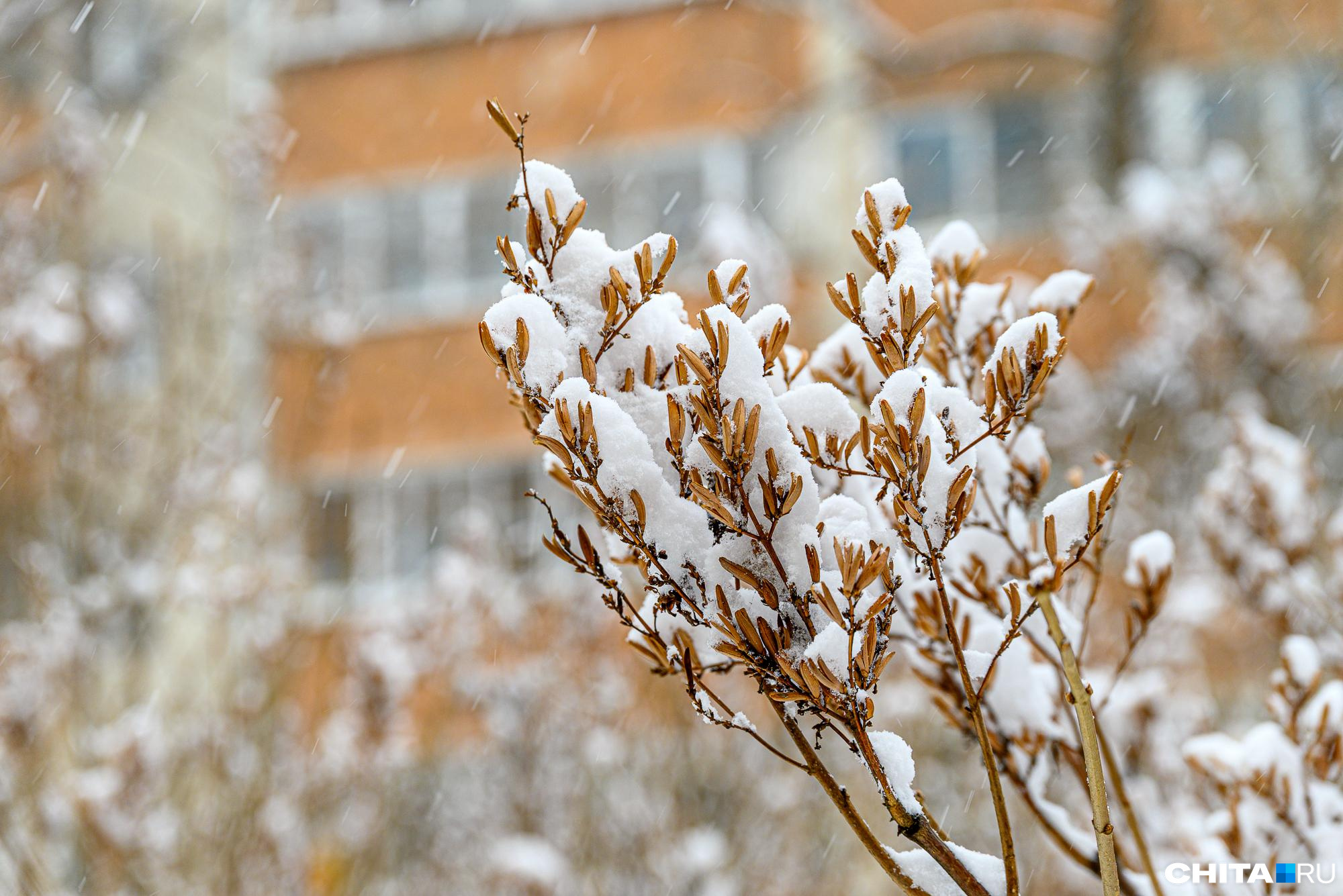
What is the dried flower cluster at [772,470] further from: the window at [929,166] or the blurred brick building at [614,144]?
the window at [929,166]

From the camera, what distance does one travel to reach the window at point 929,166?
11.6 metres

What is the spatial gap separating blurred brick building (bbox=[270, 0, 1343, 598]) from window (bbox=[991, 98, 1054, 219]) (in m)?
0.02

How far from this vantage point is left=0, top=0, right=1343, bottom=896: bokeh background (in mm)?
4473

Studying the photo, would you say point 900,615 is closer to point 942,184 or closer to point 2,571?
point 2,571

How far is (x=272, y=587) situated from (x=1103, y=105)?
316 inches

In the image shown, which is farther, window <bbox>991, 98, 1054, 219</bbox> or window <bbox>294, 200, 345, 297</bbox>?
window <bbox>294, 200, 345, 297</bbox>

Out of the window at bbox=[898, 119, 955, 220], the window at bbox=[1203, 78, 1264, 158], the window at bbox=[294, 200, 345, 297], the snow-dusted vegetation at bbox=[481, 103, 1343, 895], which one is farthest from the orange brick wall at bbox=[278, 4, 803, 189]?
the snow-dusted vegetation at bbox=[481, 103, 1343, 895]

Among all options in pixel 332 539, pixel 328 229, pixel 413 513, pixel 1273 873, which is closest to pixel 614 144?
pixel 328 229

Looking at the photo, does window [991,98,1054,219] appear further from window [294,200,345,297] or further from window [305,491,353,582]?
window [305,491,353,582]

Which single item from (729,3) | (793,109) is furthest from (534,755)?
(729,3)

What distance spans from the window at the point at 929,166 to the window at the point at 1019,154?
18.6 inches

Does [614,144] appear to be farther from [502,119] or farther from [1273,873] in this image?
[502,119]

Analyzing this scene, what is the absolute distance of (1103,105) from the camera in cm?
978

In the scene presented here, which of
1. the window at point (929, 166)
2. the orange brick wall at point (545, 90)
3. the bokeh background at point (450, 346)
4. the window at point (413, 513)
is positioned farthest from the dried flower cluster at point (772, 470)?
the window at point (929, 166)
